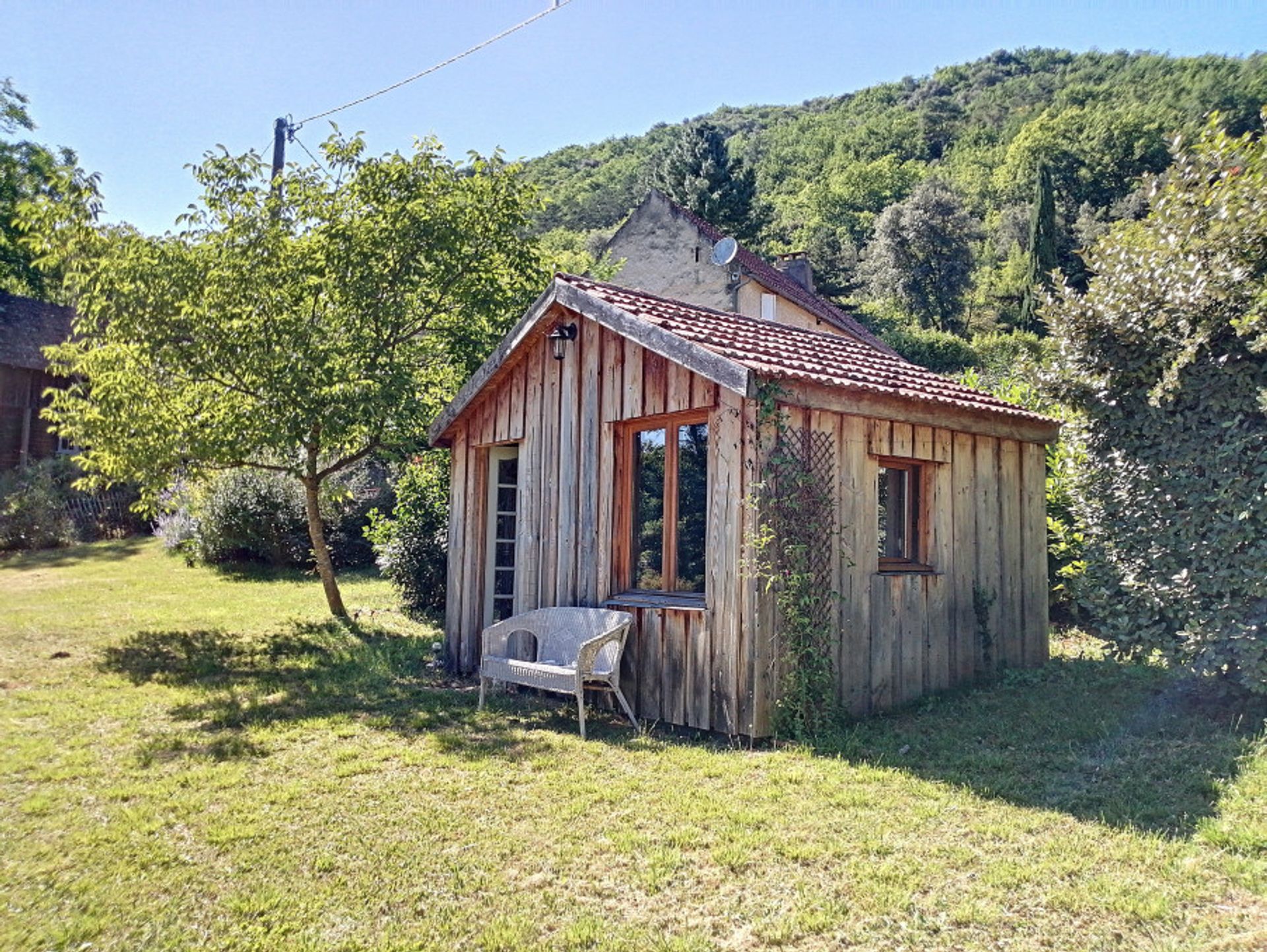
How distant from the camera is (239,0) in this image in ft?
32.5

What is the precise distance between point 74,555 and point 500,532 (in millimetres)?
13795

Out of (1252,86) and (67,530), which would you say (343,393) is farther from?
(1252,86)

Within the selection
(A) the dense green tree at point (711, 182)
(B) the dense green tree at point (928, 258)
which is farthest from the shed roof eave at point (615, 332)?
(B) the dense green tree at point (928, 258)

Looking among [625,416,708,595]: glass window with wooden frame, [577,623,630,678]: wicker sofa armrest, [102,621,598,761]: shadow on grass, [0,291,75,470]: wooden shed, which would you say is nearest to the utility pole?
[102,621,598,761]: shadow on grass

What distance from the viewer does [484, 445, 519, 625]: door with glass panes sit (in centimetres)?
941

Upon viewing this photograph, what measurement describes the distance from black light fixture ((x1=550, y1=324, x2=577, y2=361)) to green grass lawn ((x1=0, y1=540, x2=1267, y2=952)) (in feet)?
10.7

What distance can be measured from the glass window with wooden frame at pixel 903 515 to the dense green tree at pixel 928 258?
37.3 meters

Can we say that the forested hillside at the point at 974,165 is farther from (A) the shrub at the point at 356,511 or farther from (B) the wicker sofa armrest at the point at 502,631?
(B) the wicker sofa armrest at the point at 502,631

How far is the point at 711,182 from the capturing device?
3609 cm

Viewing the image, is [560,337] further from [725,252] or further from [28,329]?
[28,329]

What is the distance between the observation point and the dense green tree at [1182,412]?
5695 mm

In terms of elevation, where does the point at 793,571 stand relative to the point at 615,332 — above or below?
below

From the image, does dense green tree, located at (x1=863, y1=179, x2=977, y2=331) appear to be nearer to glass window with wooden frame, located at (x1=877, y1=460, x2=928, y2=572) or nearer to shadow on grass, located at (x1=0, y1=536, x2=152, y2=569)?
shadow on grass, located at (x1=0, y1=536, x2=152, y2=569)

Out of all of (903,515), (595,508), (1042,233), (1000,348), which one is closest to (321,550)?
(595,508)
